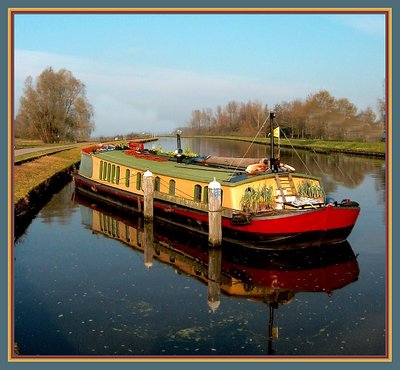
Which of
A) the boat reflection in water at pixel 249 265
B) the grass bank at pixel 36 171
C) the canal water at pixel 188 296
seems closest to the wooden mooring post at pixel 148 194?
the canal water at pixel 188 296

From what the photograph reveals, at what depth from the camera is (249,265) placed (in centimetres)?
1716

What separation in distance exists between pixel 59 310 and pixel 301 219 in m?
8.97

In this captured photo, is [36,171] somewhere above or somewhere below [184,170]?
below

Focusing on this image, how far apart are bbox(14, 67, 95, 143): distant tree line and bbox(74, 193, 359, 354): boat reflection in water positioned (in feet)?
160

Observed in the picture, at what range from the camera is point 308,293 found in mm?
14641

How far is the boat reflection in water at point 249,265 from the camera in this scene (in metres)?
14.9

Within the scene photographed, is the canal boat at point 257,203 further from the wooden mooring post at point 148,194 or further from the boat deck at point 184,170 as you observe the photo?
the wooden mooring post at point 148,194

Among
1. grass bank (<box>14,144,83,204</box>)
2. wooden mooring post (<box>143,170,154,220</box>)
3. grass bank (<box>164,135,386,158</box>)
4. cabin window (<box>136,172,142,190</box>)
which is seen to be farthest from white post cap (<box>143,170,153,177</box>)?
grass bank (<box>164,135,386,158</box>)

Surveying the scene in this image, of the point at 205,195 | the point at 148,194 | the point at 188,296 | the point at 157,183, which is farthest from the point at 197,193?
the point at 188,296

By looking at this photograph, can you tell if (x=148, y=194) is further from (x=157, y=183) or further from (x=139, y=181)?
(x=139, y=181)

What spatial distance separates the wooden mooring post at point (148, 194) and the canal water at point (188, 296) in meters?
0.75

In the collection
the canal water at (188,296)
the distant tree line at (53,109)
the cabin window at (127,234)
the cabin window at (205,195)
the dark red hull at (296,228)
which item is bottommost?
the canal water at (188,296)

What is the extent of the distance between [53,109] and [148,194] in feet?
160

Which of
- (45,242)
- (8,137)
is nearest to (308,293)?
(8,137)
